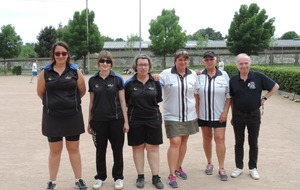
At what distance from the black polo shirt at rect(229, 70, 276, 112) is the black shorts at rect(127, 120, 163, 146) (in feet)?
4.03

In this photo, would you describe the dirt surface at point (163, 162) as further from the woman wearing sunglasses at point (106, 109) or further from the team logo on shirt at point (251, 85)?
the team logo on shirt at point (251, 85)

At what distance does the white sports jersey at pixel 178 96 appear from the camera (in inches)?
167

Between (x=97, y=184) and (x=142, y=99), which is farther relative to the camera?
(x=97, y=184)

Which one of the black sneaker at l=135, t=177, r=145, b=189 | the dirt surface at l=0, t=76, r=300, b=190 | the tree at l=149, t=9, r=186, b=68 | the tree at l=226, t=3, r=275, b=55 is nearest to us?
the black sneaker at l=135, t=177, r=145, b=189

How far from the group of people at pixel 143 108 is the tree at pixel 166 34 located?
3852 cm

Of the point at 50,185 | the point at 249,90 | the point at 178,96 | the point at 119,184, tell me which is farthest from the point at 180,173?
the point at 50,185

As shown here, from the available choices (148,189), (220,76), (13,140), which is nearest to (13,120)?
(13,140)

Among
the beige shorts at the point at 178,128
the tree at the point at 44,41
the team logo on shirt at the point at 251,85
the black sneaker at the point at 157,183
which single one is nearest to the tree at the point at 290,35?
the tree at the point at 44,41

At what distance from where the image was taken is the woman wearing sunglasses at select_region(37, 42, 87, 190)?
385 cm

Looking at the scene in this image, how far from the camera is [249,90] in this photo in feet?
14.6

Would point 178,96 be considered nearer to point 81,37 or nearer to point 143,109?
point 143,109

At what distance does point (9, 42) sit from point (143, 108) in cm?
3850

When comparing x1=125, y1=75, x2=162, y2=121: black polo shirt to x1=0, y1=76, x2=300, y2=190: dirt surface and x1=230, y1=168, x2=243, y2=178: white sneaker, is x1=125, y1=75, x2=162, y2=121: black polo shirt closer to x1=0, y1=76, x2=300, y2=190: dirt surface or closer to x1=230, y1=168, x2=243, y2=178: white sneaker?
x1=0, y1=76, x2=300, y2=190: dirt surface

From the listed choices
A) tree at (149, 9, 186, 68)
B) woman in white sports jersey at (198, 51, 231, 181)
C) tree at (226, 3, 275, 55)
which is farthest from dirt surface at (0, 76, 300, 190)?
tree at (149, 9, 186, 68)
